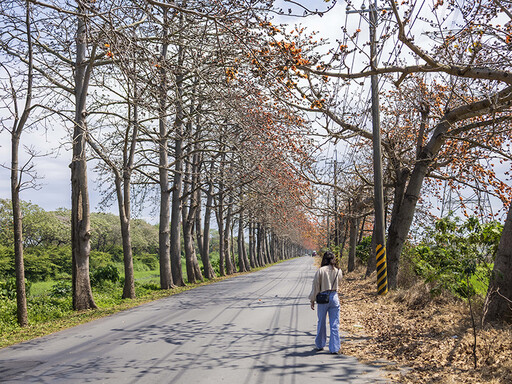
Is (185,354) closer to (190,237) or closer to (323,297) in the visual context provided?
(323,297)

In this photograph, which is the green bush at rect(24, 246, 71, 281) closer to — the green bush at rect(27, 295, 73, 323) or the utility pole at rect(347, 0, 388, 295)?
the green bush at rect(27, 295, 73, 323)

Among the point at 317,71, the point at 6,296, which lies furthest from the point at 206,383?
the point at 6,296

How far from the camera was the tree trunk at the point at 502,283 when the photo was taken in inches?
295

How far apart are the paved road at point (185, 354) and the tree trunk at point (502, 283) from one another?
2555 mm

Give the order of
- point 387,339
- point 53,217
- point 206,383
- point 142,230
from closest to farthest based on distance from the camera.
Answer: point 206,383 → point 387,339 → point 53,217 → point 142,230

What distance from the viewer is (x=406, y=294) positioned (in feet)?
41.2

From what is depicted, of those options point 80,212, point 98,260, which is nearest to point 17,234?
point 80,212

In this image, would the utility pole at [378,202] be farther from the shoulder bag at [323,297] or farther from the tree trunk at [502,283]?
the shoulder bag at [323,297]

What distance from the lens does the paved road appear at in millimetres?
6066

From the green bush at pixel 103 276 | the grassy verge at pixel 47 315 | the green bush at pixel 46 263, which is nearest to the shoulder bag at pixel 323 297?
the grassy verge at pixel 47 315

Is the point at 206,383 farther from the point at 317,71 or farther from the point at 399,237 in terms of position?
the point at 399,237

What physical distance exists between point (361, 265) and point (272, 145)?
57.2ft

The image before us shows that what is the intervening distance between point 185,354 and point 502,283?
5205 mm

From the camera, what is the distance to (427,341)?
25.4ft
